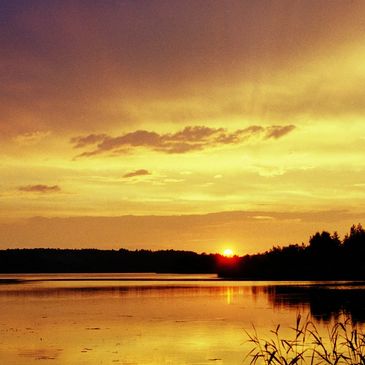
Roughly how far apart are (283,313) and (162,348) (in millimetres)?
18031

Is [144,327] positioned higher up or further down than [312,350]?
higher up

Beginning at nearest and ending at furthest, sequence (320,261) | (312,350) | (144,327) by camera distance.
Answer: (312,350)
(144,327)
(320,261)

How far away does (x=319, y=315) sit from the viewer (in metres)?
41.3

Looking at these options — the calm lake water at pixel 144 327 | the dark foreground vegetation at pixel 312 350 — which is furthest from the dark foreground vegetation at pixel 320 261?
the dark foreground vegetation at pixel 312 350

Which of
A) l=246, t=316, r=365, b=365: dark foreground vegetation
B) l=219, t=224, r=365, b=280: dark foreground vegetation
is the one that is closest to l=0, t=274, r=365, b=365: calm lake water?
l=246, t=316, r=365, b=365: dark foreground vegetation

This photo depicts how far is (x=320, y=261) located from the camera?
136 metres

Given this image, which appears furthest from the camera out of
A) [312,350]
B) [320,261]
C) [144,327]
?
[320,261]

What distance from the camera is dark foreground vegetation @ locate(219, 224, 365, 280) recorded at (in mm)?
128750

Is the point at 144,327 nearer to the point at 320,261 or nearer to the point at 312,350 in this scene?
the point at 312,350

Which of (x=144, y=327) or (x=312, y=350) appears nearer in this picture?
(x=312, y=350)

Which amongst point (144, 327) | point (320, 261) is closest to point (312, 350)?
point (144, 327)

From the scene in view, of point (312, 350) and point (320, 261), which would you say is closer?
point (312, 350)

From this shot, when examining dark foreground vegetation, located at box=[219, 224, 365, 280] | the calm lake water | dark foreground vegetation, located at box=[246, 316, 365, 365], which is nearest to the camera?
dark foreground vegetation, located at box=[246, 316, 365, 365]

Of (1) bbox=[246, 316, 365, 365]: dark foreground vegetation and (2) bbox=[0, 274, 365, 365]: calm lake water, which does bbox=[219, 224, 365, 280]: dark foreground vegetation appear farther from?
(1) bbox=[246, 316, 365, 365]: dark foreground vegetation
